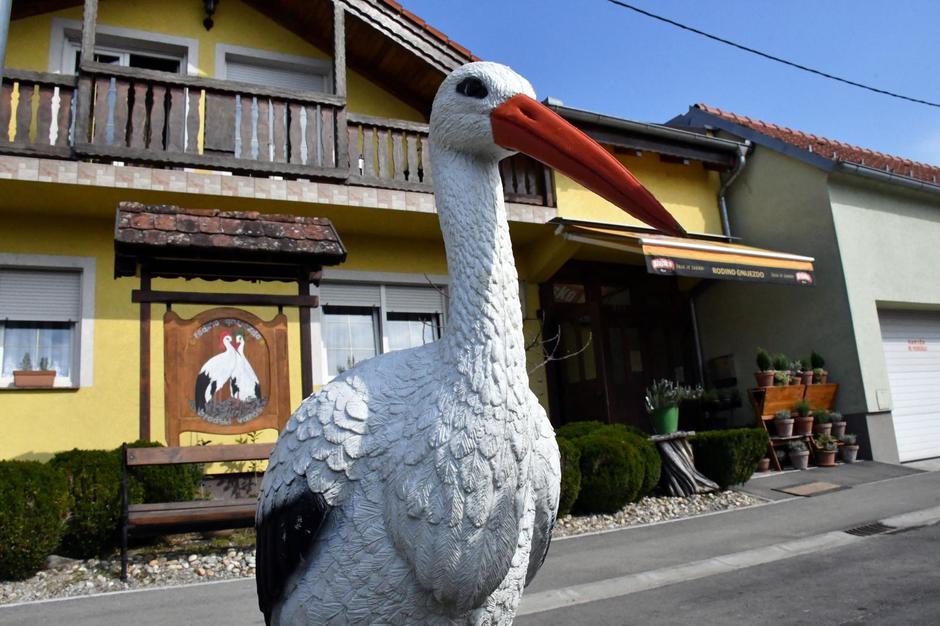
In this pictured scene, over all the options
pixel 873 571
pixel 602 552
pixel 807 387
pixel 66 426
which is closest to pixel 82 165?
pixel 66 426

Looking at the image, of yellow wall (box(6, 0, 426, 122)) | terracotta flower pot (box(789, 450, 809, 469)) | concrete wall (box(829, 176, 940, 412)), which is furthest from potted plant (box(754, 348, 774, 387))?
yellow wall (box(6, 0, 426, 122))

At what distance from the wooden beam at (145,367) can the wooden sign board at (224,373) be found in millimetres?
152

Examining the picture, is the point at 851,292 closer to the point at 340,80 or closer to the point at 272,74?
the point at 340,80

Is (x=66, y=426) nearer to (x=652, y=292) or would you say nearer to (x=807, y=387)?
(x=652, y=292)

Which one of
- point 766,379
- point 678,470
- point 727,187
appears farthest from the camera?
point 727,187

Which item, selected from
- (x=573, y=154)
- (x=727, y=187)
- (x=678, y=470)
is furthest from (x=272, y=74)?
(x=573, y=154)

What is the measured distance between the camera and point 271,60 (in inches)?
387

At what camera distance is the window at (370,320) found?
903 centimetres

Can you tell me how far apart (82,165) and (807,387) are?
994 cm

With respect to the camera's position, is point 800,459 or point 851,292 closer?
point 800,459

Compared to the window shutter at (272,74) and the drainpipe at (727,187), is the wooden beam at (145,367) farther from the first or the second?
the drainpipe at (727,187)

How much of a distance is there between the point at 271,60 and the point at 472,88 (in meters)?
8.91

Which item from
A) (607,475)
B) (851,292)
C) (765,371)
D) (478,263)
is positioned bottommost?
(607,475)

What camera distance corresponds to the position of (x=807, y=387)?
32.1 ft
